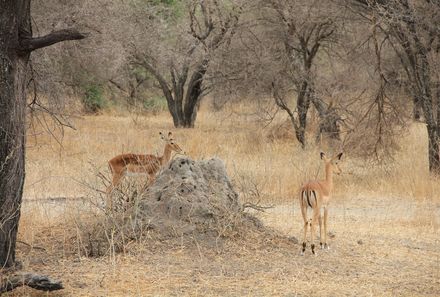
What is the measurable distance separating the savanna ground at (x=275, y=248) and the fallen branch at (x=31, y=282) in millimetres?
163

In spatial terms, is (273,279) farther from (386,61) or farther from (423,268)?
(386,61)

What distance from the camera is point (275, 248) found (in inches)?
334

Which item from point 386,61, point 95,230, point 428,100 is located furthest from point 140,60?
point 95,230

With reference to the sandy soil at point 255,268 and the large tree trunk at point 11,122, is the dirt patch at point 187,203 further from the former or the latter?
the large tree trunk at point 11,122

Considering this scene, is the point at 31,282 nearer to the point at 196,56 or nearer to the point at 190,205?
the point at 190,205

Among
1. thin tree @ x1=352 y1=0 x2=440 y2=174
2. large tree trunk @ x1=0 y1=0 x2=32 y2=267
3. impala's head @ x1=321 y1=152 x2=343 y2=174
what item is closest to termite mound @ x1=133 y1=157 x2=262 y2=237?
impala's head @ x1=321 y1=152 x2=343 y2=174

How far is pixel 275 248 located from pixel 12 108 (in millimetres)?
3147

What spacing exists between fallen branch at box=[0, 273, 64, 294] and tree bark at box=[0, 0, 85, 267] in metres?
0.55

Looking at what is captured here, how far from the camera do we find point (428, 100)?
14461 millimetres

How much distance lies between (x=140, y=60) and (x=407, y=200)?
12.8 m

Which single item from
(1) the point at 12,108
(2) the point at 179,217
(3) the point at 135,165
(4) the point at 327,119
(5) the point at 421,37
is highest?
(5) the point at 421,37

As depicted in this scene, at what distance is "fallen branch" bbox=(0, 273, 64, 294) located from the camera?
637 centimetres

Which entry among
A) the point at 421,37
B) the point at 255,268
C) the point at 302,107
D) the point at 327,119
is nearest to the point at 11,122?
the point at 255,268

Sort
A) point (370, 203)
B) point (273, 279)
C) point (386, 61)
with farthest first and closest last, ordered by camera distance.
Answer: point (386, 61)
point (370, 203)
point (273, 279)
